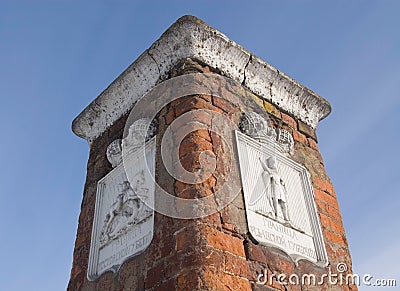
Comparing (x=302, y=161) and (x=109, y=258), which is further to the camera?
(x=302, y=161)

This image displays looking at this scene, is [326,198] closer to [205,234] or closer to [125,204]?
[205,234]

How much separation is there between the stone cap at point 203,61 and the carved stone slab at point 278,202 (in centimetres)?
58

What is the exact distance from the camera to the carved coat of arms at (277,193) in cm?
268

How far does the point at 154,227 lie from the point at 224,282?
22.5 inches

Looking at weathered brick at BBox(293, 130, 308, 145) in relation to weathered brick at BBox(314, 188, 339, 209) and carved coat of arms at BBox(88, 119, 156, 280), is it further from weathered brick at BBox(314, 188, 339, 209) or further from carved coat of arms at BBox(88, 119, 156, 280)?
carved coat of arms at BBox(88, 119, 156, 280)

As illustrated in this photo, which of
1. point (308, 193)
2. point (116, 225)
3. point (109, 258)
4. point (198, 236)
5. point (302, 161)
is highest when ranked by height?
point (302, 161)

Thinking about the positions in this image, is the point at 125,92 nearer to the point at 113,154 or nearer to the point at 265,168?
the point at 113,154

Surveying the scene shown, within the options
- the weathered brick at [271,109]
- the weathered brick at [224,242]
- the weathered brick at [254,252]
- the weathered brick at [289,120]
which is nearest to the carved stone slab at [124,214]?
the weathered brick at [224,242]

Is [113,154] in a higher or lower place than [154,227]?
higher

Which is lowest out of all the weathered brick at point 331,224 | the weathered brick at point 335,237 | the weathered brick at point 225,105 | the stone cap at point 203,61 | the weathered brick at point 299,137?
the weathered brick at point 335,237

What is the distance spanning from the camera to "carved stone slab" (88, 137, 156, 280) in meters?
2.69

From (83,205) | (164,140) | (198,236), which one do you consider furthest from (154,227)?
(83,205)

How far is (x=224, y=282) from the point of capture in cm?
219

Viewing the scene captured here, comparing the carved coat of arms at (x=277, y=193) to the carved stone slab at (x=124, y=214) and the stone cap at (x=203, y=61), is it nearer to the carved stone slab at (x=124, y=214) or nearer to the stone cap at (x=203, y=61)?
the stone cap at (x=203, y=61)
